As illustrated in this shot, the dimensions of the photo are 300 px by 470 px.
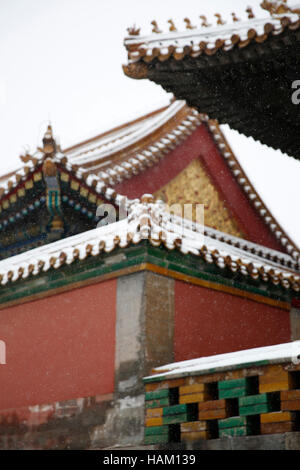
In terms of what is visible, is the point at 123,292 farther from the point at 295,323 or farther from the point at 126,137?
the point at 126,137

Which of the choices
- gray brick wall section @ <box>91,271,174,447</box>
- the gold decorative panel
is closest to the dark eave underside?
gray brick wall section @ <box>91,271,174,447</box>

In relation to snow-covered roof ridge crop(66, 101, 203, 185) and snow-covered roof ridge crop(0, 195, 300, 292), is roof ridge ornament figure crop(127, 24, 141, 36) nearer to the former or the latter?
snow-covered roof ridge crop(0, 195, 300, 292)

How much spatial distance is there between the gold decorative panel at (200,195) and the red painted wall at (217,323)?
321 centimetres

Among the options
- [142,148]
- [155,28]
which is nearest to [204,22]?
[155,28]

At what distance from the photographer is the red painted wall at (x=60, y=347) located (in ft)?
23.3

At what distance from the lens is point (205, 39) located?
6184 mm

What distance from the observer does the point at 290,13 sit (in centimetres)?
571

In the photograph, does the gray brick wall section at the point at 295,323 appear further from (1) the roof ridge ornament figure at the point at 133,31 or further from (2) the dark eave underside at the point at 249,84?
(1) the roof ridge ornament figure at the point at 133,31

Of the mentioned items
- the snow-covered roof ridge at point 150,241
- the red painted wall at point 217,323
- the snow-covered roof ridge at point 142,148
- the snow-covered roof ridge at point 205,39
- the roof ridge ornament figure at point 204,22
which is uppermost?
the snow-covered roof ridge at point 142,148

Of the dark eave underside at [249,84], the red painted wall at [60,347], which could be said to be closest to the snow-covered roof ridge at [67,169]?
the red painted wall at [60,347]

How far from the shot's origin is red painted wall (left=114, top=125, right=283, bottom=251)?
445 inches

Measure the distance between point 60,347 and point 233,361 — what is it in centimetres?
245

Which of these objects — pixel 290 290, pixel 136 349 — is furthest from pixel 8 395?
pixel 290 290
